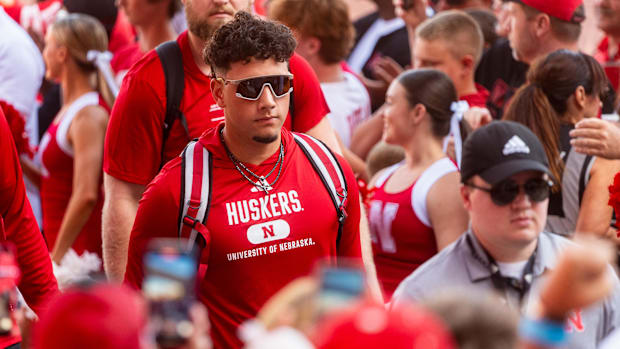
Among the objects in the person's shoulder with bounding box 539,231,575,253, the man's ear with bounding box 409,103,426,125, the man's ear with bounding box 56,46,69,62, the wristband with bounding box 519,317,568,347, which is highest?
the wristband with bounding box 519,317,568,347

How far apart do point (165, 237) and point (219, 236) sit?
0.63ft

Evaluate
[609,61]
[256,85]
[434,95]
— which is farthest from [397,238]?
[609,61]

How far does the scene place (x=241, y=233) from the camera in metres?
3.33

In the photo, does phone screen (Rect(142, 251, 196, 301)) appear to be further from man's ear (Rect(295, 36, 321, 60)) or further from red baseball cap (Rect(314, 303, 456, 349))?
man's ear (Rect(295, 36, 321, 60))

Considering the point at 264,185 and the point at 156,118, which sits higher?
the point at 156,118

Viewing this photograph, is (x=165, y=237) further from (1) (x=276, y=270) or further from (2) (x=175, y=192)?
(1) (x=276, y=270)

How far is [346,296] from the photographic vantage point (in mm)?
1601

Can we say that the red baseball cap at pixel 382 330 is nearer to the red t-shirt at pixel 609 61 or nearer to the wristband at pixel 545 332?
the wristband at pixel 545 332

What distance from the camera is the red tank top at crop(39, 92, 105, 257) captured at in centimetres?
578

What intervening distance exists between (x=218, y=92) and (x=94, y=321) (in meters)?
2.14

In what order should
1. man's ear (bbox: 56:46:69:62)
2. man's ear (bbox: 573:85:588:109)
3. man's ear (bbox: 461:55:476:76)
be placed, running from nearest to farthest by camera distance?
1. man's ear (bbox: 573:85:588:109)
2. man's ear (bbox: 461:55:476:76)
3. man's ear (bbox: 56:46:69:62)

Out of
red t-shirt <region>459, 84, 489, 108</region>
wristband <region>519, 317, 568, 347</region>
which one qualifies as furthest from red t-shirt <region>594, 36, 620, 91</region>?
wristband <region>519, 317, 568, 347</region>

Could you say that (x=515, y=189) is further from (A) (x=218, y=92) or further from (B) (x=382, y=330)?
(B) (x=382, y=330)

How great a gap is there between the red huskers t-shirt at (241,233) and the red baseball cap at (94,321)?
1.78 meters
